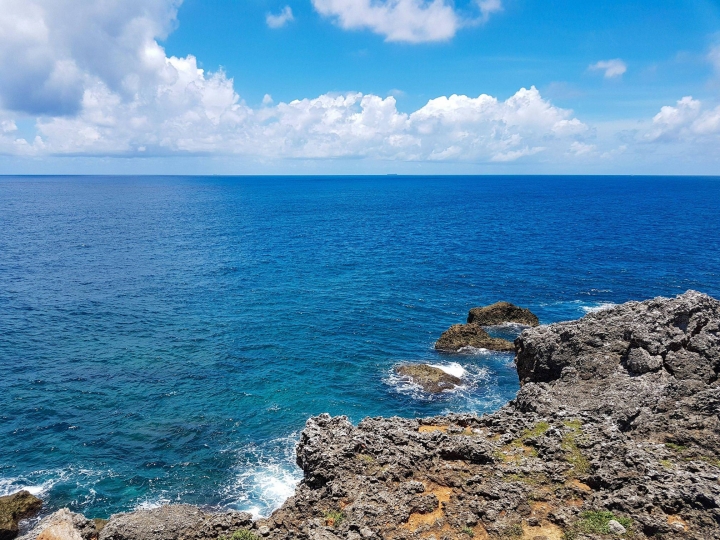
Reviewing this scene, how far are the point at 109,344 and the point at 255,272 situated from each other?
36823 millimetres

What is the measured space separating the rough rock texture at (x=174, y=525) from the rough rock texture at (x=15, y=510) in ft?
46.8

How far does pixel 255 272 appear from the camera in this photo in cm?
9031

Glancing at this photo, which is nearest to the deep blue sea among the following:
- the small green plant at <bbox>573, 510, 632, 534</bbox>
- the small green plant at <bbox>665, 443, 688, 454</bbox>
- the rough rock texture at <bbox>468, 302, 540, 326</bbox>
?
the rough rock texture at <bbox>468, 302, 540, 326</bbox>

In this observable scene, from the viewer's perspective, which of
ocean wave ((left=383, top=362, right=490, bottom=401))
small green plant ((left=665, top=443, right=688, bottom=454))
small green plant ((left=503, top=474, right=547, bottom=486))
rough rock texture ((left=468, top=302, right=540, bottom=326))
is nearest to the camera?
small green plant ((left=503, top=474, right=547, bottom=486))

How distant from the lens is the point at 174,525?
21.1 m

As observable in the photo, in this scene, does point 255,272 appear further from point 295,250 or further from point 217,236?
point 217,236

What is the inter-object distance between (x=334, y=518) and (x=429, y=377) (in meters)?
31.3

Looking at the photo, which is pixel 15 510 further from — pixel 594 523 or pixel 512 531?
pixel 594 523

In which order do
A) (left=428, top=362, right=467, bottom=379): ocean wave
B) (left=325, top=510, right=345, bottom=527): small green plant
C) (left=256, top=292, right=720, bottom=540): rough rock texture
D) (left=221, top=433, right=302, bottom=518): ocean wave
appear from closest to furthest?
(left=256, top=292, right=720, bottom=540): rough rock texture
(left=325, top=510, right=345, bottom=527): small green plant
(left=221, top=433, right=302, bottom=518): ocean wave
(left=428, top=362, right=467, bottom=379): ocean wave

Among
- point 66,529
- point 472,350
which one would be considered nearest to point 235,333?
point 472,350

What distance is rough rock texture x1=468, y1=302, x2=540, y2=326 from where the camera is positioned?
64.2 m

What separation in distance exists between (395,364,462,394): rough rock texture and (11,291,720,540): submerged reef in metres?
19.2

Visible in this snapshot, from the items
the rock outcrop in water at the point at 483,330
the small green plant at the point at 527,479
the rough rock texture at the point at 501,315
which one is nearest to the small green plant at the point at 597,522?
the small green plant at the point at 527,479

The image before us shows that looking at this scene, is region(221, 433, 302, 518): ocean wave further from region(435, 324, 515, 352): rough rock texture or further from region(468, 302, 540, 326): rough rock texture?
region(468, 302, 540, 326): rough rock texture
